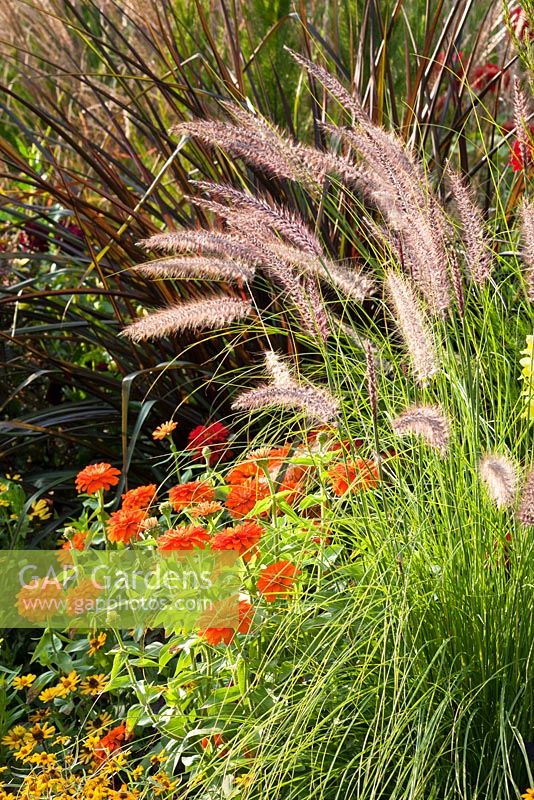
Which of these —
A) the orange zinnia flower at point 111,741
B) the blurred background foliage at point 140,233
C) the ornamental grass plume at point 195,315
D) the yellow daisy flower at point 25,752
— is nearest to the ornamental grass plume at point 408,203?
the ornamental grass plume at point 195,315

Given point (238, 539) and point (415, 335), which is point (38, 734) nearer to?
point (238, 539)

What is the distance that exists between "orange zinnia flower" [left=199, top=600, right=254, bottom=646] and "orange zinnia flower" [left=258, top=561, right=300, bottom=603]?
0.05 m

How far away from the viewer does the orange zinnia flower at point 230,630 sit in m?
2.10

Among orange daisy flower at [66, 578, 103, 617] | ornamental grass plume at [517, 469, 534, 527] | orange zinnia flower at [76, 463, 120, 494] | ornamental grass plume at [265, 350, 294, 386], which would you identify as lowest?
orange daisy flower at [66, 578, 103, 617]

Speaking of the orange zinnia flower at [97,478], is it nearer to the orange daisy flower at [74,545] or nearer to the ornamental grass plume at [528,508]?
the orange daisy flower at [74,545]

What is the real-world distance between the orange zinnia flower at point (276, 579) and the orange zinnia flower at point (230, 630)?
0.16 feet

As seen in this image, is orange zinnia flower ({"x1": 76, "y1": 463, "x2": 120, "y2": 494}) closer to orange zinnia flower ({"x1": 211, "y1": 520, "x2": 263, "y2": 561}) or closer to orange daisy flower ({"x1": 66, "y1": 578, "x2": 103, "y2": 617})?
orange daisy flower ({"x1": 66, "y1": 578, "x2": 103, "y2": 617})

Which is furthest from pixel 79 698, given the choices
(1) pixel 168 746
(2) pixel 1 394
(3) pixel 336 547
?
(2) pixel 1 394

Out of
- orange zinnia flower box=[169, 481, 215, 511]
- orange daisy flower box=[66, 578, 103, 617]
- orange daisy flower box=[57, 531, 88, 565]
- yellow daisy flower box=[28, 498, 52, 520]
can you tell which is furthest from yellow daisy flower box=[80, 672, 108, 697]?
yellow daisy flower box=[28, 498, 52, 520]

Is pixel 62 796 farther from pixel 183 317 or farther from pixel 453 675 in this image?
pixel 183 317

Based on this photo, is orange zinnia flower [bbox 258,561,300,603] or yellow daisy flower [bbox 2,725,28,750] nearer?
orange zinnia flower [bbox 258,561,300,603]

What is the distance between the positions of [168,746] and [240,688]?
0.83ft

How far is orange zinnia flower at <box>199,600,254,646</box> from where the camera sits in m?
2.10

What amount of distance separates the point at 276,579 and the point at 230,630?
0.49ft
